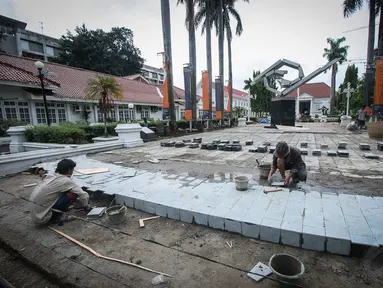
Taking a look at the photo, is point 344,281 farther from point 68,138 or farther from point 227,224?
point 68,138

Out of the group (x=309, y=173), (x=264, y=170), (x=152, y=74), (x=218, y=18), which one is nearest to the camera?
(x=264, y=170)

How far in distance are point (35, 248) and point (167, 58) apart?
1181cm

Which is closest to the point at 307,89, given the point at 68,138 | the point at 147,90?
the point at 147,90

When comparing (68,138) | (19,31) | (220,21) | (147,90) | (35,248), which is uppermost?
(19,31)

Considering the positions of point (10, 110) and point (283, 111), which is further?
point (283, 111)

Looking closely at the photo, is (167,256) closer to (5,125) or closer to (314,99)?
(5,125)

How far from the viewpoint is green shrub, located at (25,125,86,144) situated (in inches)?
311

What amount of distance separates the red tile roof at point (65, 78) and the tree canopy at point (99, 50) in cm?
875

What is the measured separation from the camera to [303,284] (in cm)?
169

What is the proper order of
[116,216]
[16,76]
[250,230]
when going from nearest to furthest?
[250,230] < [116,216] < [16,76]

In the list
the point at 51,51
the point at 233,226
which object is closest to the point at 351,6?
the point at 233,226

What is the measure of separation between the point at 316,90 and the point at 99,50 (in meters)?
42.9

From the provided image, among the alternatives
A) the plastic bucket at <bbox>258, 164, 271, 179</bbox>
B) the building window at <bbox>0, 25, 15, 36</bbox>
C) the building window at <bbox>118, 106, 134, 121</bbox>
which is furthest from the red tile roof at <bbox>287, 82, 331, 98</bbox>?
the building window at <bbox>0, 25, 15, 36</bbox>

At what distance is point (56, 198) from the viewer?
2.87 m
